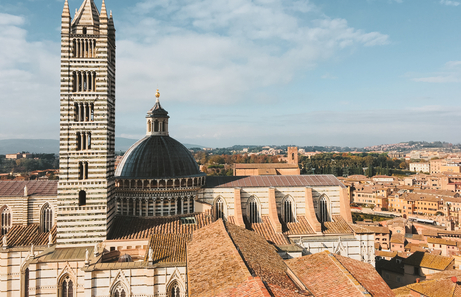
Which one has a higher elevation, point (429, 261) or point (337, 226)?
point (337, 226)

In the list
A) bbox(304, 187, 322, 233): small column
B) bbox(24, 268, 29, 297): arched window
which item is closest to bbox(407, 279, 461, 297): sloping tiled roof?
bbox(304, 187, 322, 233): small column

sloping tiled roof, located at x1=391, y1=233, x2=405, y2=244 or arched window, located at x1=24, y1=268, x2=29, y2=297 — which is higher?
arched window, located at x1=24, y1=268, x2=29, y2=297

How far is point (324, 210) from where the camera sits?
32594 millimetres

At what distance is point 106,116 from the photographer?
80.9ft

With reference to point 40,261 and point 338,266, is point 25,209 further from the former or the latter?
point 338,266

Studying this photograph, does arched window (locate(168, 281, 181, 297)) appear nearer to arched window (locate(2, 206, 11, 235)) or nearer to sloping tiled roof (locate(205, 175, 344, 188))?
sloping tiled roof (locate(205, 175, 344, 188))

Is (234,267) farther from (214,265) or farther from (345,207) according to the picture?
(345,207)

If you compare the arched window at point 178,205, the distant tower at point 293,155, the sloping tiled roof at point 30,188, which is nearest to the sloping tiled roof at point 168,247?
the arched window at point 178,205

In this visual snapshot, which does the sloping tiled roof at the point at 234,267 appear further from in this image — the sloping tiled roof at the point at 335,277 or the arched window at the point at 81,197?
the arched window at the point at 81,197

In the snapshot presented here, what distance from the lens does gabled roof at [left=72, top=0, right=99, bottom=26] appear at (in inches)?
979

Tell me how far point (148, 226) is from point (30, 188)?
13.0 meters

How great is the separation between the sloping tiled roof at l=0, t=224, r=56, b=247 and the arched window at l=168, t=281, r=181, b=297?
12.8 metres

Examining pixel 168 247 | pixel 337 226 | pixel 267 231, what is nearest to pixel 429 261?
pixel 337 226

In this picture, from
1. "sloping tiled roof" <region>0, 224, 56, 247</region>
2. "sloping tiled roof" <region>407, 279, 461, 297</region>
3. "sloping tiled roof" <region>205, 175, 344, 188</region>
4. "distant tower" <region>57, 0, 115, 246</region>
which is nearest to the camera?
"sloping tiled roof" <region>407, 279, 461, 297</region>
